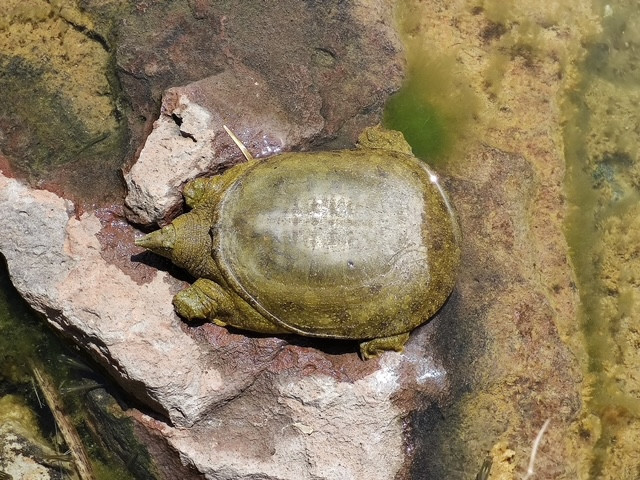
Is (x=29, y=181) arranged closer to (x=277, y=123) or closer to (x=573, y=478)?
(x=277, y=123)

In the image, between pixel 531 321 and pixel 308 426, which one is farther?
pixel 531 321

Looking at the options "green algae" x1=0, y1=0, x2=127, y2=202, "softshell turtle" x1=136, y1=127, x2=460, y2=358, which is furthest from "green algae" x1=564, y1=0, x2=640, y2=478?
"green algae" x1=0, y1=0, x2=127, y2=202

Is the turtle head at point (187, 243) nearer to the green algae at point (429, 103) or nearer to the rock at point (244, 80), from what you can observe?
the rock at point (244, 80)

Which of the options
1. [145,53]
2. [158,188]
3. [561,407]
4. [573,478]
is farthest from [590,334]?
[145,53]

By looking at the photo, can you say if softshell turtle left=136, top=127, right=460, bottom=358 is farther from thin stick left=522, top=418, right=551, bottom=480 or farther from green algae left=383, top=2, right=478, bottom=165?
thin stick left=522, top=418, right=551, bottom=480

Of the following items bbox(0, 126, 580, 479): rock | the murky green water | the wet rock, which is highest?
bbox(0, 126, 580, 479): rock

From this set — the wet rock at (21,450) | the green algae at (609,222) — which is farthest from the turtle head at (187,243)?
the green algae at (609,222)
